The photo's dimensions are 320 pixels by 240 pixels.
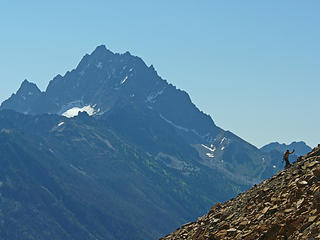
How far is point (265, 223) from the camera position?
35.6 metres

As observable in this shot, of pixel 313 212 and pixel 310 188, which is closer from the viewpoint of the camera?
pixel 313 212

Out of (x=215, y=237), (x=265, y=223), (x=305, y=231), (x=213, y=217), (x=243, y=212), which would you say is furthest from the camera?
(x=213, y=217)

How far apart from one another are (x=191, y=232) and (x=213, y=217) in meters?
2.13

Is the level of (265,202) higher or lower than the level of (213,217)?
higher

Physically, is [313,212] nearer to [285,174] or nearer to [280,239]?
[280,239]

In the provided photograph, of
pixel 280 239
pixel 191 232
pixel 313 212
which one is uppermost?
pixel 313 212

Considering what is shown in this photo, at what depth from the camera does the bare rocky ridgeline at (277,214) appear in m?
32.5

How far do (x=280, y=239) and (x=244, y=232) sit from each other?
4.28 m

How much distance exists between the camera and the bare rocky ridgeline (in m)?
32.5

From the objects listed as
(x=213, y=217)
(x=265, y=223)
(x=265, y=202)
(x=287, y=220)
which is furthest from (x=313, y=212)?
(x=213, y=217)

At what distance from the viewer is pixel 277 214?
116 ft

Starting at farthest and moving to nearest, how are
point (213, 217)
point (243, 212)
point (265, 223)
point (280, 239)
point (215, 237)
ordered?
point (213, 217)
point (243, 212)
point (215, 237)
point (265, 223)
point (280, 239)

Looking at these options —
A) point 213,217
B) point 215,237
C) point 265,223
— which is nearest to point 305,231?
point 265,223

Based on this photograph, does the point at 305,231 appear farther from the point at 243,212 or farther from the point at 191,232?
the point at 191,232
